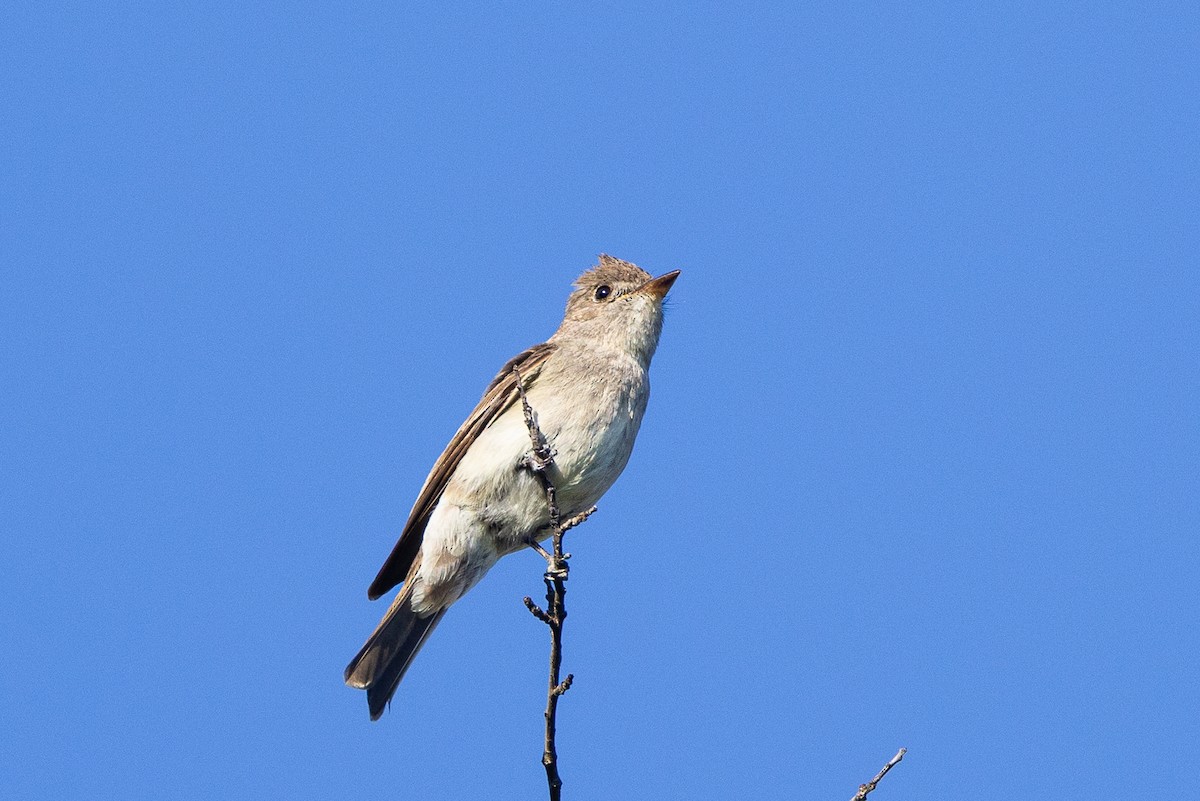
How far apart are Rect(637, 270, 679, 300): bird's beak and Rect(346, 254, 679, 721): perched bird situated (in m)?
0.43

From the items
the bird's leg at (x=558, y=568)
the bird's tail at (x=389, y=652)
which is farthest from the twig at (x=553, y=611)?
the bird's tail at (x=389, y=652)

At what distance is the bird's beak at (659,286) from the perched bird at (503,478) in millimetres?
434

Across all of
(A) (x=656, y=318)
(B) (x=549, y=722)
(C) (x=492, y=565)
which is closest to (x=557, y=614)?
(B) (x=549, y=722)

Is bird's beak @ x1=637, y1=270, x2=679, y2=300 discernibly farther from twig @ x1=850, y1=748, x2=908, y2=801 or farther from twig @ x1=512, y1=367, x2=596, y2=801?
twig @ x1=850, y1=748, x2=908, y2=801

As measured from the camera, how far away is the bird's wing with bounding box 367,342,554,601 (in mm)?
8219

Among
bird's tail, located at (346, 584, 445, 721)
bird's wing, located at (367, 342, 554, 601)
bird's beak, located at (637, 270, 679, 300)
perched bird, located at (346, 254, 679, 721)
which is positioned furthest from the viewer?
bird's beak, located at (637, 270, 679, 300)

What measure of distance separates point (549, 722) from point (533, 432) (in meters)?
1.75

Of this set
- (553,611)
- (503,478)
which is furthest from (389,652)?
(553,611)

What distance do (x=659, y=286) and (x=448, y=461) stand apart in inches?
78.5

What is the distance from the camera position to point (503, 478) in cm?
766

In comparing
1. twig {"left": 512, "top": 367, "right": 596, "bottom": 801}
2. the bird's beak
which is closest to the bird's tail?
twig {"left": 512, "top": 367, "right": 596, "bottom": 801}

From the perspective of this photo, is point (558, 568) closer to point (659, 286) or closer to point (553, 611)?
point (553, 611)

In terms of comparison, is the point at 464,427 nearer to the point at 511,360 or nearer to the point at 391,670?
the point at 511,360

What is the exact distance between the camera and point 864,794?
4805mm
